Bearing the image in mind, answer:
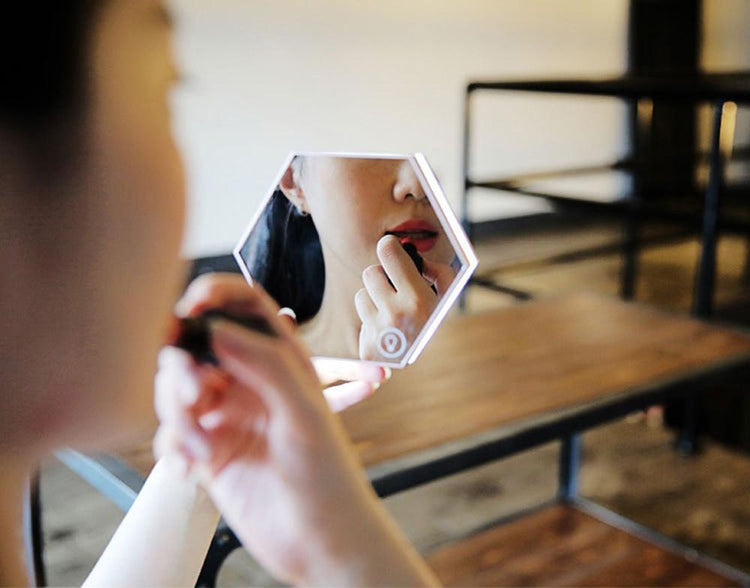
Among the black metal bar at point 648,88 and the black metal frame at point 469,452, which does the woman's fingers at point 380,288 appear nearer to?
the black metal frame at point 469,452

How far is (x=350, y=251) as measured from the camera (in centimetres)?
50

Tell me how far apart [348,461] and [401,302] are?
17 centimetres

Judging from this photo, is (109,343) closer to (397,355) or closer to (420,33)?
(397,355)

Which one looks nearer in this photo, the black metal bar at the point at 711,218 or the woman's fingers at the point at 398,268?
the woman's fingers at the point at 398,268

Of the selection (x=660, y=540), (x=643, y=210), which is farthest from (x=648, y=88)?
(x=660, y=540)

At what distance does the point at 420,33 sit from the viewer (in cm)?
422

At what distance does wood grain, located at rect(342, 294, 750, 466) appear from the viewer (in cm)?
110

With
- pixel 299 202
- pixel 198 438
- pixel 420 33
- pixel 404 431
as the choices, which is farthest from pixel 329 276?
pixel 420 33

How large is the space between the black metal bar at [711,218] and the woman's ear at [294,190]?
160cm

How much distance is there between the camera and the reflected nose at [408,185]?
0.51 metres

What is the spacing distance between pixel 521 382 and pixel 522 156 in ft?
12.0

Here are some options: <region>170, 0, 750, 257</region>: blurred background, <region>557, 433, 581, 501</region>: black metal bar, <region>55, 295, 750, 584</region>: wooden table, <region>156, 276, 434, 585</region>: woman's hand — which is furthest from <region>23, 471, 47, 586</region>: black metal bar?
<region>170, 0, 750, 257</region>: blurred background

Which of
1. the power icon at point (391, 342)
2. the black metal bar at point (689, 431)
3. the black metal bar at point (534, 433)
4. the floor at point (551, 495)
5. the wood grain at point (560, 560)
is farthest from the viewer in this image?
the black metal bar at point (689, 431)

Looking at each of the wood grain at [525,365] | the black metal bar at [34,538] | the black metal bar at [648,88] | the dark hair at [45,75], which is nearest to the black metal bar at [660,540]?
the wood grain at [525,365]
